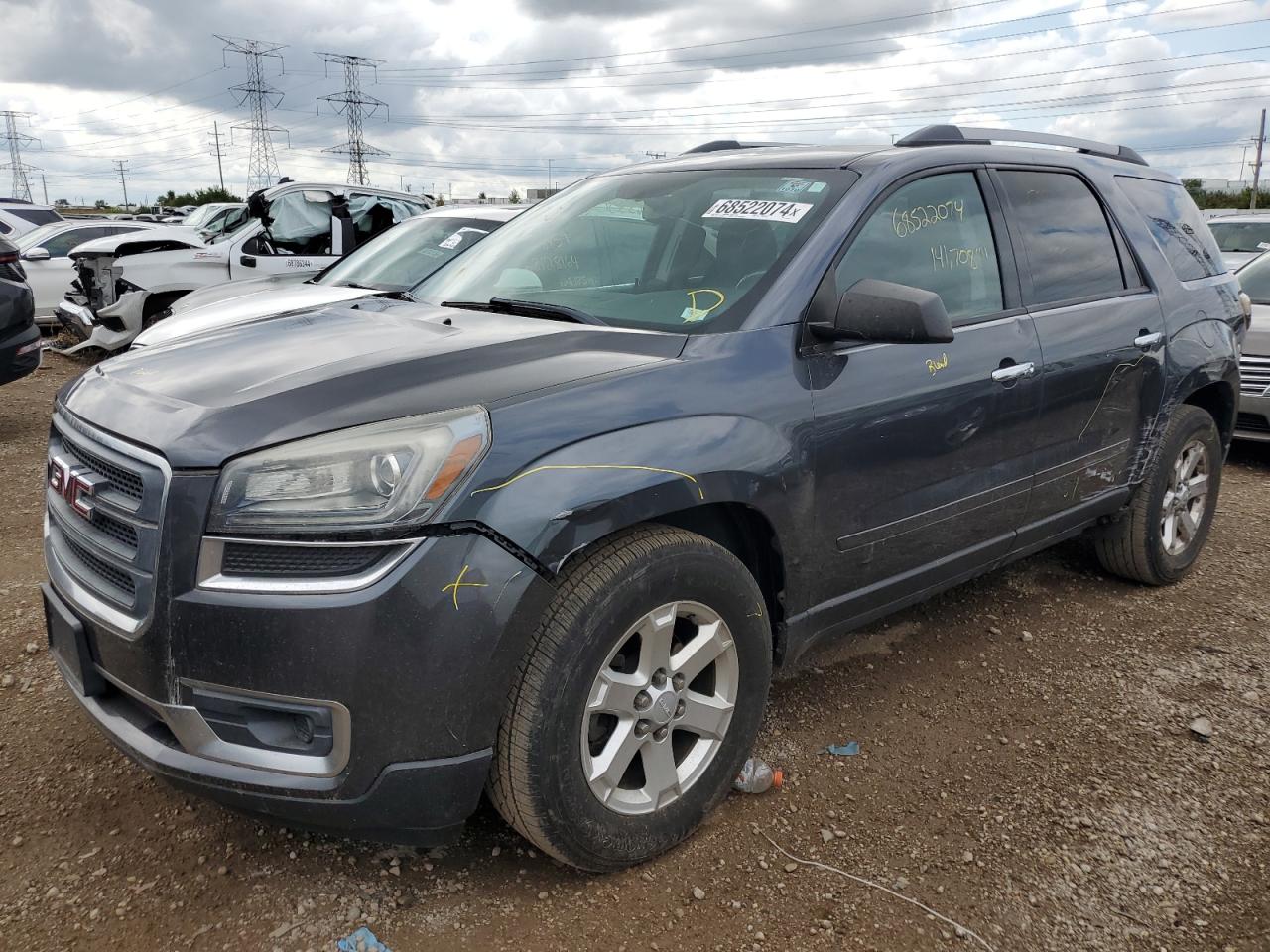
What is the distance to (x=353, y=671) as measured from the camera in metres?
1.95

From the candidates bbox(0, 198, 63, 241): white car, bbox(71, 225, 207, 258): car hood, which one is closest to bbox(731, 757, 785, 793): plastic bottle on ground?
bbox(71, 225, 207, 258): car hood

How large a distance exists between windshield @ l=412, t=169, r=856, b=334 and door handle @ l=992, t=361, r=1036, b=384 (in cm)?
79

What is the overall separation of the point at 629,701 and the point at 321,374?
104 centimetres

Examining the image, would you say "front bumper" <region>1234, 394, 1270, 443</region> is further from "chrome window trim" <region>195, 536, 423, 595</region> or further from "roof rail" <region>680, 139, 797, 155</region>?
"chrome window trim" <region>195, 536, 423, 595</region>

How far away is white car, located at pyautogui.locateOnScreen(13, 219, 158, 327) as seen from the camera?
39.8 feet

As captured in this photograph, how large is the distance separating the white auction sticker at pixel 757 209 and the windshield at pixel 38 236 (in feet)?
41.9

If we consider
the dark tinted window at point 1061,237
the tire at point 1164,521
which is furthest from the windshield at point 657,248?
the tire at point 1164,521

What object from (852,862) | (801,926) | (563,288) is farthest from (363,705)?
(563,288)

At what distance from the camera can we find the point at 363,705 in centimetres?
198

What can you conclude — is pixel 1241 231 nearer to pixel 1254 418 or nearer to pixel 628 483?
pixel 1254 418

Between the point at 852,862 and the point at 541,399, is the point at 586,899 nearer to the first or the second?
the point at 852,862

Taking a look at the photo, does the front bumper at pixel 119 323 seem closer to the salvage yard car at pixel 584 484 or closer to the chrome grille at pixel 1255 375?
the salvage yard car at pixel 584 484

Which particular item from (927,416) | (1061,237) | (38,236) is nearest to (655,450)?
(927,416)

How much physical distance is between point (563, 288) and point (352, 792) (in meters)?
1.71
